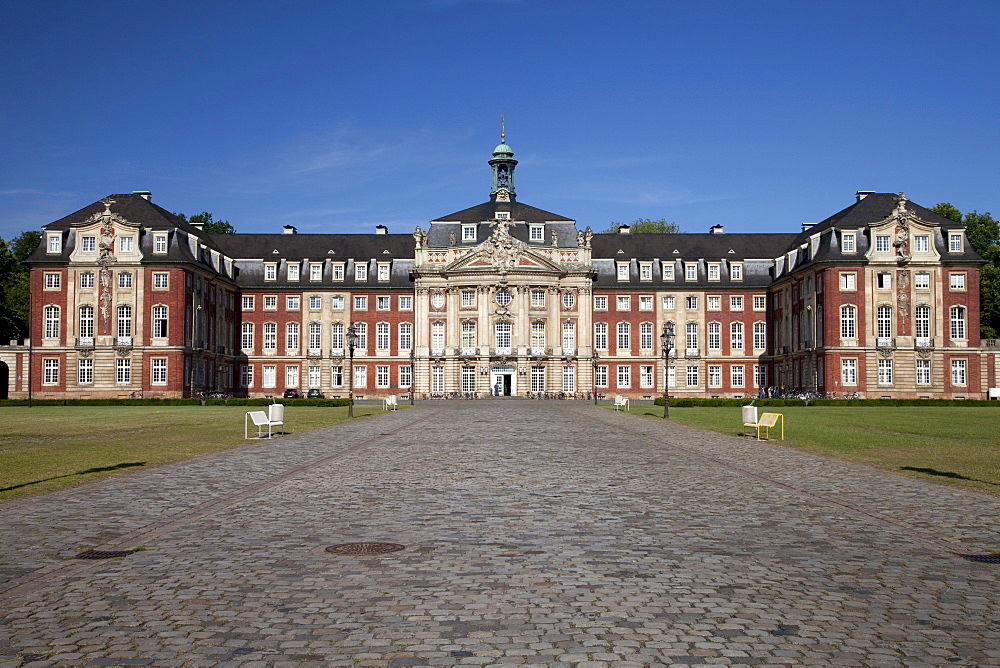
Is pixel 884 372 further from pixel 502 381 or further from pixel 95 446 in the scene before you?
pixel 95 446

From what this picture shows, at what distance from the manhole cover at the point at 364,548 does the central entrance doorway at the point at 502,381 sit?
7646cm

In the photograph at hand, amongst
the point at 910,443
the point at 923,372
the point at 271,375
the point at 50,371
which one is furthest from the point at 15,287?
the point at 910,443

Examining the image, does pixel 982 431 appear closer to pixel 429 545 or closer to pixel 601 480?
pixel 601 480

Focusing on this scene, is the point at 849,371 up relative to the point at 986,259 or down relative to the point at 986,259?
down

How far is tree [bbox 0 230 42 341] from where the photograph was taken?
81.8m

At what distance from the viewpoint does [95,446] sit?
24156 millimetres

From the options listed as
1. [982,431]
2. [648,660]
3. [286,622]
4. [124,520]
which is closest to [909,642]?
[648,660]

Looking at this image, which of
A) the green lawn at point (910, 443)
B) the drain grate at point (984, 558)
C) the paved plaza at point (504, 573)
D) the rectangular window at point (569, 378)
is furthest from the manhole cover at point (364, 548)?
the rectangular window at point (569, 378)

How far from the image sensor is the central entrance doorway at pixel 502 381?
8669cm

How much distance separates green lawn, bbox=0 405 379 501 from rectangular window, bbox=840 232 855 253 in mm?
49155

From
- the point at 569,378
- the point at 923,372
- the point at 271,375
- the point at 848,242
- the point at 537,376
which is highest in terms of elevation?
the point at 848,242

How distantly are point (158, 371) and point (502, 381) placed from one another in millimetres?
29585

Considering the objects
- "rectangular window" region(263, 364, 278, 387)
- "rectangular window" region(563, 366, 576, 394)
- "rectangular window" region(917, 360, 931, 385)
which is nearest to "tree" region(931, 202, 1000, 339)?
"rectangular window" region(917, 360, 931, 385)

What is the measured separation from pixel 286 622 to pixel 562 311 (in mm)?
81262
